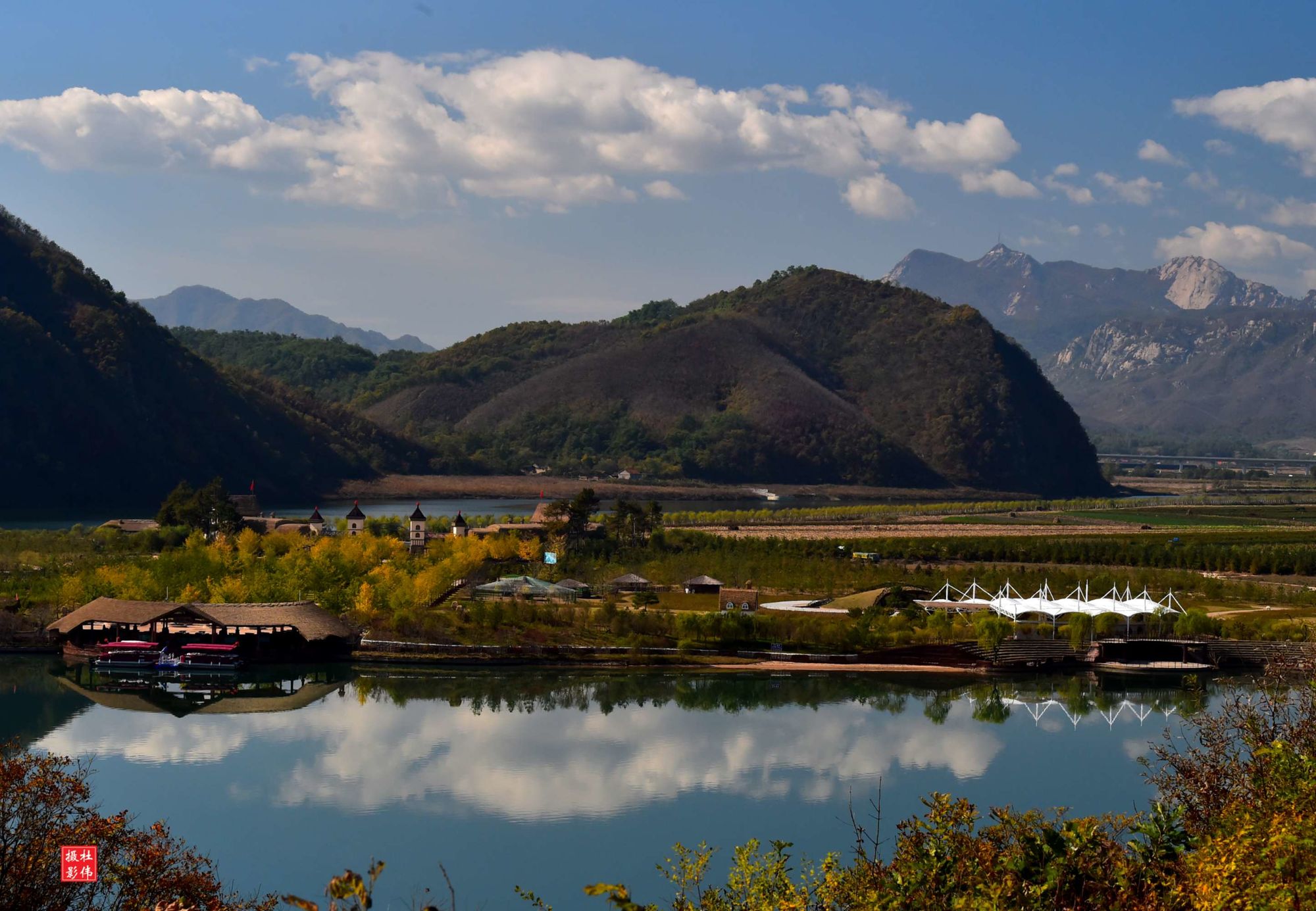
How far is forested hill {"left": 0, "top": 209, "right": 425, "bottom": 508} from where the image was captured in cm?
13000

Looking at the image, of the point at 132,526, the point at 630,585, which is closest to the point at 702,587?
the point at 630,585

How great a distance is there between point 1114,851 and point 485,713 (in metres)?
27.4

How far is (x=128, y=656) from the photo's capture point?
47.3 metres

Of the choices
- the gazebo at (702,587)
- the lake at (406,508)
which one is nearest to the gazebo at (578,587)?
the gazebo at (702,587)

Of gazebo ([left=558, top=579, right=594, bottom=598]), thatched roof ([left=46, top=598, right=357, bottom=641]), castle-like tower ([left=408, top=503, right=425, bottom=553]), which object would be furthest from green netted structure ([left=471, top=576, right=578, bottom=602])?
castle-like tower ([left=408, top=503, right=425, bottom=553])

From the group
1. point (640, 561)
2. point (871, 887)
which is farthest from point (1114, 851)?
point (640, 561)

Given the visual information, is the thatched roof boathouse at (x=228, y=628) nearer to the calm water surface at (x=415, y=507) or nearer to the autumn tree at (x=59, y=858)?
the autumn tree at (x=59, y=858)

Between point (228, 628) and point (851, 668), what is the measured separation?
21.6 meters

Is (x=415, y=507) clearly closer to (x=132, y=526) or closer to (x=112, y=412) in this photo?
(x=112, y=412)

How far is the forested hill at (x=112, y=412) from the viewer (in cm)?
13000

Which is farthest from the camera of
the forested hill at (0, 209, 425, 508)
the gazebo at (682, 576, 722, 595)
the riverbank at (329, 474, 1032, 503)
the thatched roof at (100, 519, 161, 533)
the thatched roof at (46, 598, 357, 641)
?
the riverbank at (329, 474, 1032, 503)

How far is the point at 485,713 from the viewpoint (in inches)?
1623

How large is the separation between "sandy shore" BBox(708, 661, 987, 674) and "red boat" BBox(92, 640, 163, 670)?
61.1 feet

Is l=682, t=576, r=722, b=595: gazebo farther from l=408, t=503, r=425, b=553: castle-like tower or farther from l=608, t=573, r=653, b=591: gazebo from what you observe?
l=408, t=503, r=425, b=553: castle-like tower
